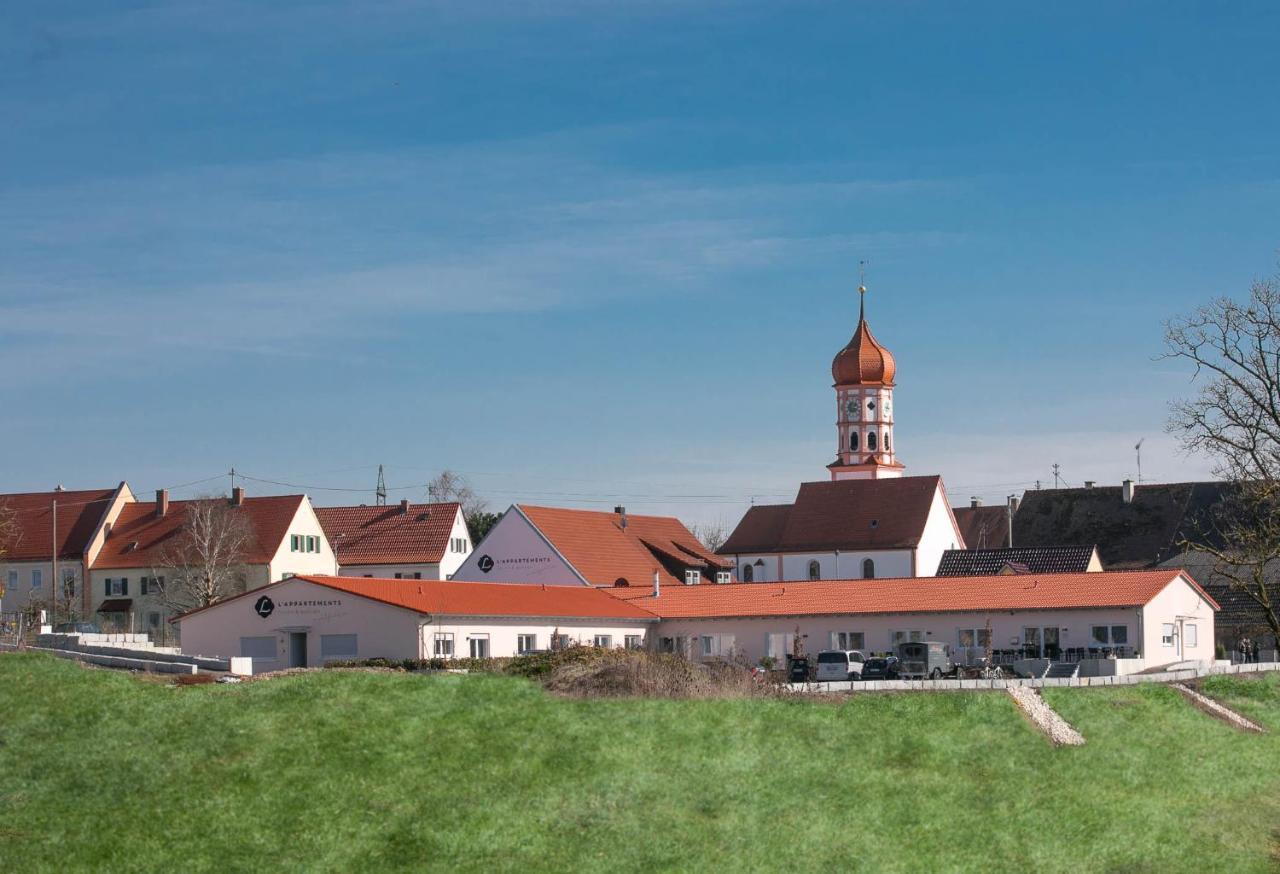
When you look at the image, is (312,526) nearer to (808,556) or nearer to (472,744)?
(808,556)

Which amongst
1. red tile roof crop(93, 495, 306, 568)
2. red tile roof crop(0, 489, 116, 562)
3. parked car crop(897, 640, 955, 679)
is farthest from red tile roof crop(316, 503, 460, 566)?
parked car crop(897, 640, 955, 679)

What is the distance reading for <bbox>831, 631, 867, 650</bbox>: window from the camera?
6234 cm

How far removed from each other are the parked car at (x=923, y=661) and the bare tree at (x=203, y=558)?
43785 mm

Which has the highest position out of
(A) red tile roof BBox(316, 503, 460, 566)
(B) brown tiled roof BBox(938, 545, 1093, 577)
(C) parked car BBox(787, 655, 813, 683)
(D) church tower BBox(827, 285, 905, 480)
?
(D) church tower BBox(827, 285, 905, 480)

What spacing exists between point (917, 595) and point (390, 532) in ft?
159

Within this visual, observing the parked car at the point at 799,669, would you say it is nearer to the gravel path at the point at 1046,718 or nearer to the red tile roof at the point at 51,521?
the gravel path at the point at 1046,718

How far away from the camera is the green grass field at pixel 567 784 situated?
21.1m

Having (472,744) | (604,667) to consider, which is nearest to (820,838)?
(472,744)

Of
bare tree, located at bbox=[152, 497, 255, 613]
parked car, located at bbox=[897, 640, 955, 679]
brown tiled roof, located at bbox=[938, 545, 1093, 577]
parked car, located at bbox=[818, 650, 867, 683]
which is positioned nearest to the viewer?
parked car, located at bbox=[897, 640, 955, 679]

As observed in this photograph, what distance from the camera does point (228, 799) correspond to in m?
22.4

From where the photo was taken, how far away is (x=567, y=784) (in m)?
23.5

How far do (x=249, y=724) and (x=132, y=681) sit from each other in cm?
697

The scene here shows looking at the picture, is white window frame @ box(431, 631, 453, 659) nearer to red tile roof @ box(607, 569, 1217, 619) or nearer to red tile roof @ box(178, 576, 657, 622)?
red tile roof @ box(178, 576, 657, 622)

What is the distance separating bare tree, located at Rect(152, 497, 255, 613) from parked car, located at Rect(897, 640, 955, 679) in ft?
144
